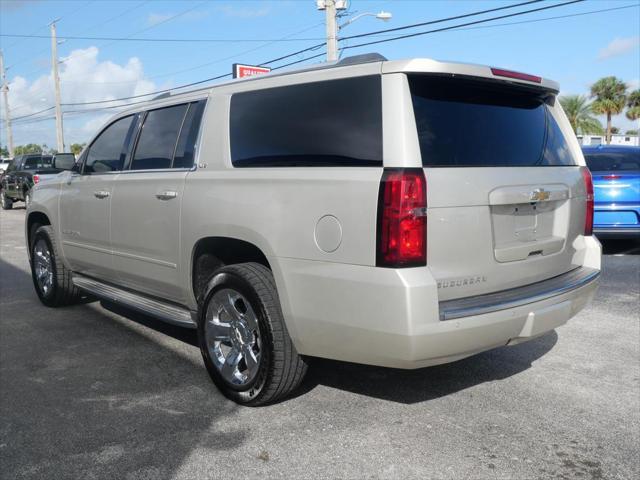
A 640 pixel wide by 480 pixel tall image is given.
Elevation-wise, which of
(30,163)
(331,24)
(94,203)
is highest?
(331,24)

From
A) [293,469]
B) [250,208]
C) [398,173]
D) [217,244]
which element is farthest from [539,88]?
[293,469]

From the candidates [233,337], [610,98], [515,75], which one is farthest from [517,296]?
[610,98]

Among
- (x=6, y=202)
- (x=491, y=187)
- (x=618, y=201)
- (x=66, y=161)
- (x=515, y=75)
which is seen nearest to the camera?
(x=491, y=187)

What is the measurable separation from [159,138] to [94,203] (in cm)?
102

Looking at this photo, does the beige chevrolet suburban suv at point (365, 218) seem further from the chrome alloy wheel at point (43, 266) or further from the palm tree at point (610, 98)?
the palm tree at point (610, 98)

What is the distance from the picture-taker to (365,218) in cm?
305

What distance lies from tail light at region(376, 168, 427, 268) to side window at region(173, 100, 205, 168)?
1748 millimetres

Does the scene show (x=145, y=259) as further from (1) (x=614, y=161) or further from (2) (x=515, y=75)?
(1) (x=614, y=161)

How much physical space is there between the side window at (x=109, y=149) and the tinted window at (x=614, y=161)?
6.68m

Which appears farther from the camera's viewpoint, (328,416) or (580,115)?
(580,115)

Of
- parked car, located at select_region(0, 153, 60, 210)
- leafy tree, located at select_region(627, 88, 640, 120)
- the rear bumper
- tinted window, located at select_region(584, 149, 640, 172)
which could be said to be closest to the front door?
the rear bumper

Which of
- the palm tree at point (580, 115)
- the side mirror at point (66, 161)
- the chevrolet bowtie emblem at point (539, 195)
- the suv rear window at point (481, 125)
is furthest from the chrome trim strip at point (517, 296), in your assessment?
the palm tree at point (580, 115)

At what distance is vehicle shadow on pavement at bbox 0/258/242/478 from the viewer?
3150mm

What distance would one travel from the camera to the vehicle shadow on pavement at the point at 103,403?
3150 mm
